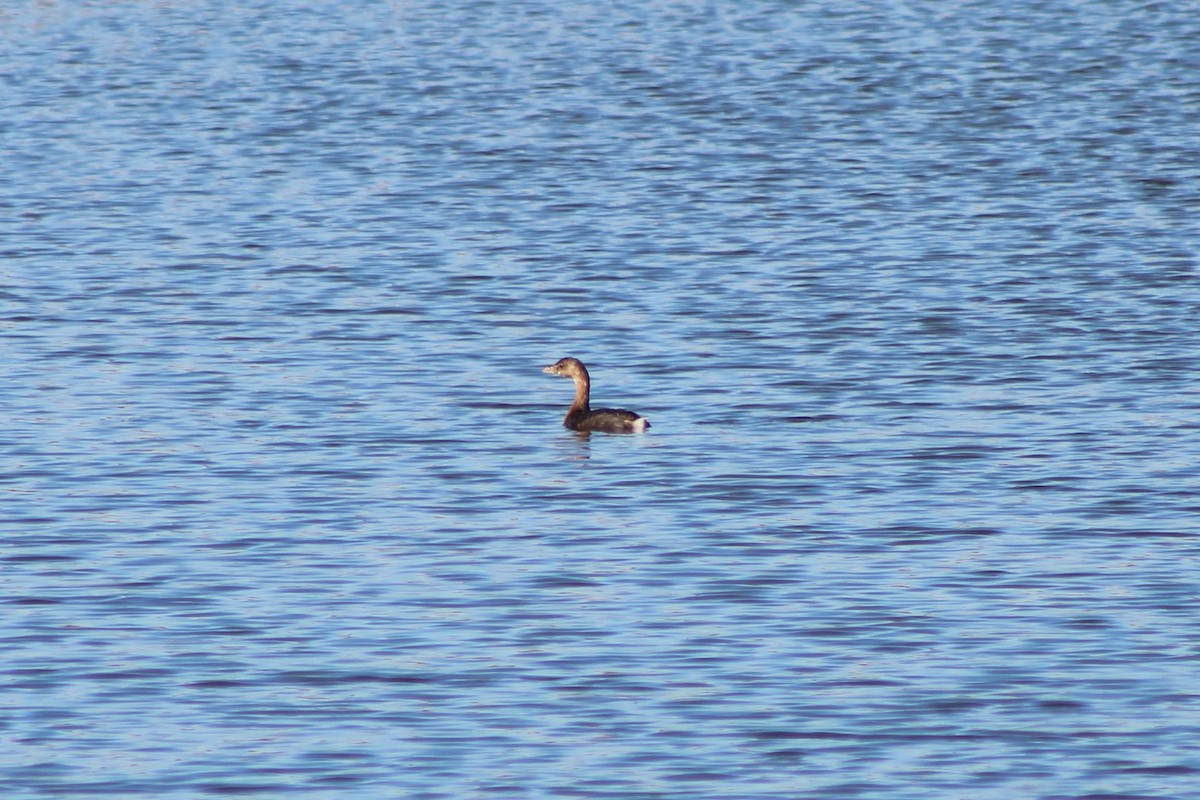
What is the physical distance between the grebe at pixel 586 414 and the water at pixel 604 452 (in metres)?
0.32

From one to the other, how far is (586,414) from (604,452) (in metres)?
0.90

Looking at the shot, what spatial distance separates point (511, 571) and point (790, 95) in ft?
104

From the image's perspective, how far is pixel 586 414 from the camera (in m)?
21.0

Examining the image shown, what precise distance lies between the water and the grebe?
1.05 feet

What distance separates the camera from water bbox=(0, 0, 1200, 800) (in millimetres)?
12867

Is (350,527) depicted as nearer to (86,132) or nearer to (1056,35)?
(86,132)

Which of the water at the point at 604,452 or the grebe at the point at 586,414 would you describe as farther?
the grebe at the point at 586,414

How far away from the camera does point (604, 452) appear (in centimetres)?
2016

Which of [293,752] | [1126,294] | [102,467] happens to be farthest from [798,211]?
[293,752]

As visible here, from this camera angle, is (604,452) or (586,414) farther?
(586,414)

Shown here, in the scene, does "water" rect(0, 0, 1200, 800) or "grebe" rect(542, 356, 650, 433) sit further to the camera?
"grebe" rect(542, 356, 650, 433)

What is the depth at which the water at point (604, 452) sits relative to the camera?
12867 mm

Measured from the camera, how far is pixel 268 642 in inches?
565

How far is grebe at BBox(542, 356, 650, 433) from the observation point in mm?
20625
